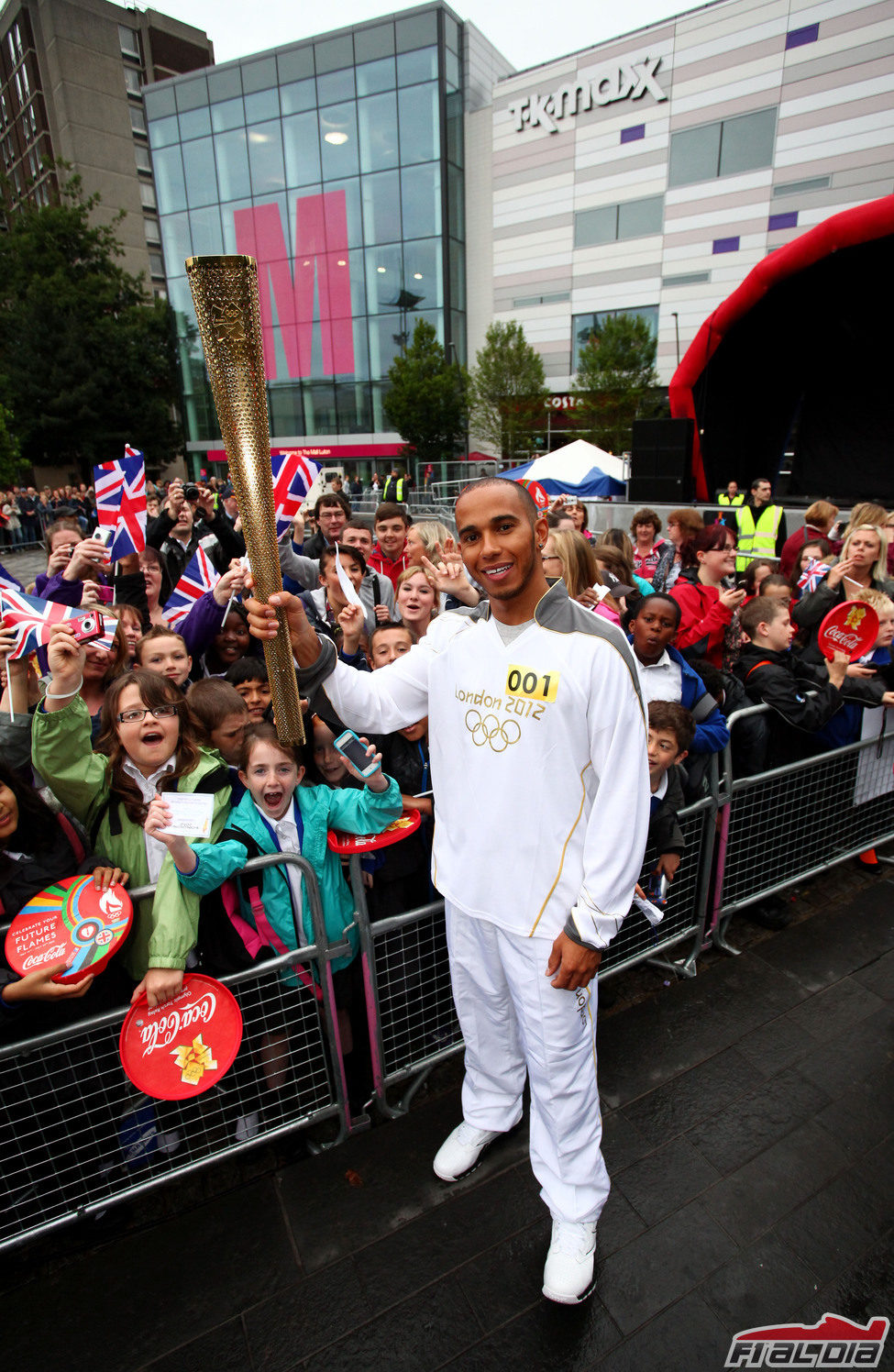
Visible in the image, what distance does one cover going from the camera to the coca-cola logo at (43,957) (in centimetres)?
213

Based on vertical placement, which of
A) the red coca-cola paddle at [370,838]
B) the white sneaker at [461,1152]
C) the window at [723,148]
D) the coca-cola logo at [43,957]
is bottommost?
the white sneaker at [461,1152]

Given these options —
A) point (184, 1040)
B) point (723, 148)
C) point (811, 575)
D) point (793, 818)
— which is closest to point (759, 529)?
point (811, 575)

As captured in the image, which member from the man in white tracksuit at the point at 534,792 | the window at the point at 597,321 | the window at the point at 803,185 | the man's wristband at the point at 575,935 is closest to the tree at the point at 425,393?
the window at the point at 597,321

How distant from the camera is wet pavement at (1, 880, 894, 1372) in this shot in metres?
2.11

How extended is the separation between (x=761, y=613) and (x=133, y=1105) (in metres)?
3.74

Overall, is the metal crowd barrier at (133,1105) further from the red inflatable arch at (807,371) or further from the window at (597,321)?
the window at (597,321)

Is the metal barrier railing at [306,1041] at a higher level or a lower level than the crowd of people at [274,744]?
lower

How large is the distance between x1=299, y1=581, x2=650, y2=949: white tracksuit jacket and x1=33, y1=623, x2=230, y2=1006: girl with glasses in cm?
81

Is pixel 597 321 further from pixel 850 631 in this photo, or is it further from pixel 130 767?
pixel 130 767

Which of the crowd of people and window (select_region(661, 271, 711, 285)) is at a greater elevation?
window (select_region(661, 271, 711, 285))

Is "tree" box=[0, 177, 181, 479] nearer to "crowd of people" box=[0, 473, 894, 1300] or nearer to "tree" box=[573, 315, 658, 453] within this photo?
"tree" box=[573, 315, 658, 453]

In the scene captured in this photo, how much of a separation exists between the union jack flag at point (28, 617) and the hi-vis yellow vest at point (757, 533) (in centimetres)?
935

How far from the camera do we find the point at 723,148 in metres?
27.2

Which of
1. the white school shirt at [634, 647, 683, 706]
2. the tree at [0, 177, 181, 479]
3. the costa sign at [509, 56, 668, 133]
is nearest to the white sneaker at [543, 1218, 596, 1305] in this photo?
the white school shirt at [634, 647, 683, 706]
